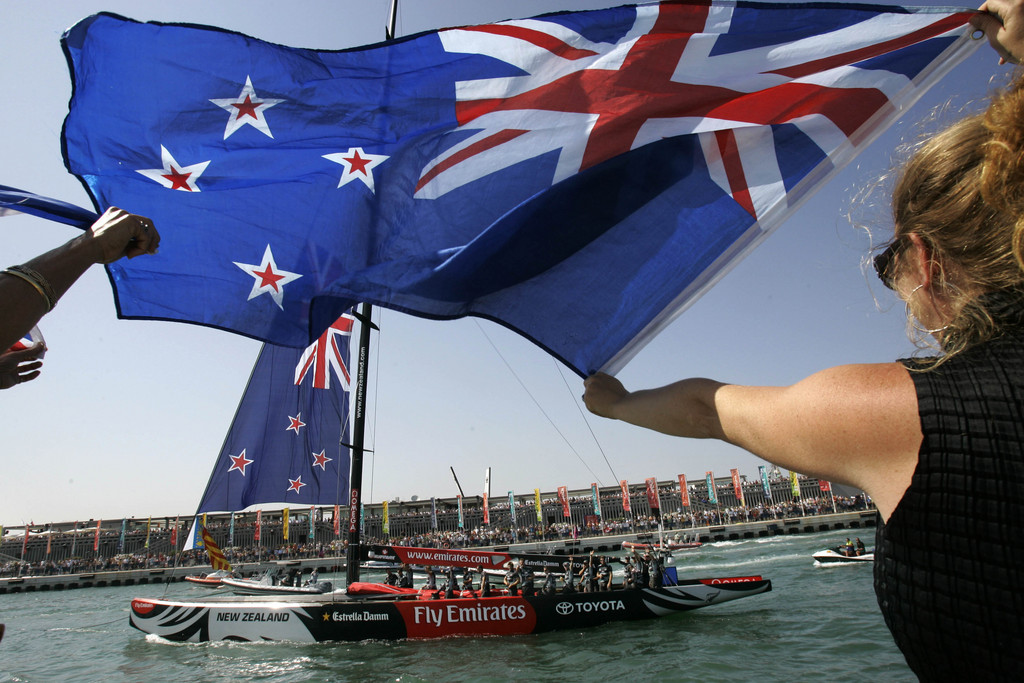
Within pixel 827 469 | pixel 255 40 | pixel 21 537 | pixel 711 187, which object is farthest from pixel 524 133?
pixel 21 537

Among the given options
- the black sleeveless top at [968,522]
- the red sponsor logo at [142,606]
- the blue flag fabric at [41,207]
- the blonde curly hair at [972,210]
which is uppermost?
the blue flag fabric at [41,207]

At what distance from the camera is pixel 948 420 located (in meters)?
0.90

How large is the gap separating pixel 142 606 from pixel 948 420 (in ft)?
69.2

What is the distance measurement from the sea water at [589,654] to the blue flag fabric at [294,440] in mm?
4869

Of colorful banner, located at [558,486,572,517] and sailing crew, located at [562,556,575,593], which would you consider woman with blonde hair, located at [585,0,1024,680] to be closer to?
sailing crew, located at [562,556,575,593]

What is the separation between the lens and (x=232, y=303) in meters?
4.56

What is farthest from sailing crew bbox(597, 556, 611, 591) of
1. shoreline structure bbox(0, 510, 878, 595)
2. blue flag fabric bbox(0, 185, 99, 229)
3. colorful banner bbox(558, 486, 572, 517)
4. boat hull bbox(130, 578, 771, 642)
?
colorful banner bbox(558, 486, 572, 517)

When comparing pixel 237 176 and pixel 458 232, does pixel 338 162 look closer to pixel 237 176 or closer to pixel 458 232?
pixel 237 176

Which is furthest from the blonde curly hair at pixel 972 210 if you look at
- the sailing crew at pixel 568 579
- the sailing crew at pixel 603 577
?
the sailing crew at pixel 603 577

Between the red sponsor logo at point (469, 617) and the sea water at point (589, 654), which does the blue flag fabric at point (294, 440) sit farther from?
the red sponsor logo at point (469, 617)

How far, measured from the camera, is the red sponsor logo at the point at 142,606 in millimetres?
17031

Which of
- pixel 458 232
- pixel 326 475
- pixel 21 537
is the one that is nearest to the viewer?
pixel 458 232

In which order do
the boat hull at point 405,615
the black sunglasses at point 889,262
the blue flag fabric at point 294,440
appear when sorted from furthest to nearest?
1. the blue flag fabric at point 294,440
2. the boat hull at point 405,615
3. the black sunglasses at point 889,262

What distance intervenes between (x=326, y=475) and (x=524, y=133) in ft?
58.4
